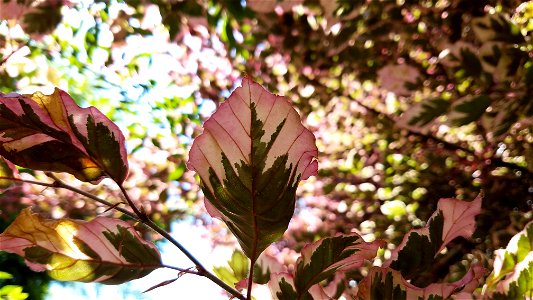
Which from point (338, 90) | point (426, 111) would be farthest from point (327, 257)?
point (338, 90)

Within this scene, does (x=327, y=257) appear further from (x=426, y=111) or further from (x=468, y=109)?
(x=426, y=111)

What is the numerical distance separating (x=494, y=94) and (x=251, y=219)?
2.27ft

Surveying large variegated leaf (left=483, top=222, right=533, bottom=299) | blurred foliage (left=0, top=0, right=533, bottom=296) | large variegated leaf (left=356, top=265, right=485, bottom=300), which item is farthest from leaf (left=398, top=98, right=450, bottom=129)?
large variegated leaf (left=356, top=265, right=485, bottom=300)

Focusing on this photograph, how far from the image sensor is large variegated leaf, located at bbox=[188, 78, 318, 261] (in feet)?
1.15

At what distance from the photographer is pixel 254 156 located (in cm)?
36

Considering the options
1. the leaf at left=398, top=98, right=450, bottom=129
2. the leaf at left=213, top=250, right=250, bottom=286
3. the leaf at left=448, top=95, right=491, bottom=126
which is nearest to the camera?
the leaf at left=213, top=250, right=250, bottom=286

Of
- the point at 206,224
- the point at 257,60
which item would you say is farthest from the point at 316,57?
the point at 206,224

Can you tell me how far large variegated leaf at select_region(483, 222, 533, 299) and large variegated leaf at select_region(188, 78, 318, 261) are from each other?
237 millimetres

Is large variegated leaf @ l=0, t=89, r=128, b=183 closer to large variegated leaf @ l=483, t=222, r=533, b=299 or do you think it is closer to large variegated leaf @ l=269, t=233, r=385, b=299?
large variegated leaf @ l=269, t=233, r=385, b=299

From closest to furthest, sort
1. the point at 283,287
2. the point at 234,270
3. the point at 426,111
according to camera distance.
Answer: the point at 283,287, the point at 234,270, the point at 426,111

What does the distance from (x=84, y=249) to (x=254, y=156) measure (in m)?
0.19

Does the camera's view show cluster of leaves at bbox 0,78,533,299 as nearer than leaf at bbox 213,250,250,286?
Yes

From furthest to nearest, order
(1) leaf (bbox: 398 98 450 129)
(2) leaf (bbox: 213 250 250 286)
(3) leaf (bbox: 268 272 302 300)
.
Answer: (1) leaf (bbox: 398 98 450 129)
(2) leaf (bbox: 213 250 250 286)
(3) leaf (bbox: 268 272 302 300)

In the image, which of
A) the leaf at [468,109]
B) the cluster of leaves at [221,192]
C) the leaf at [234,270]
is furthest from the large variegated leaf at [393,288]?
the leaf at [468,109]
